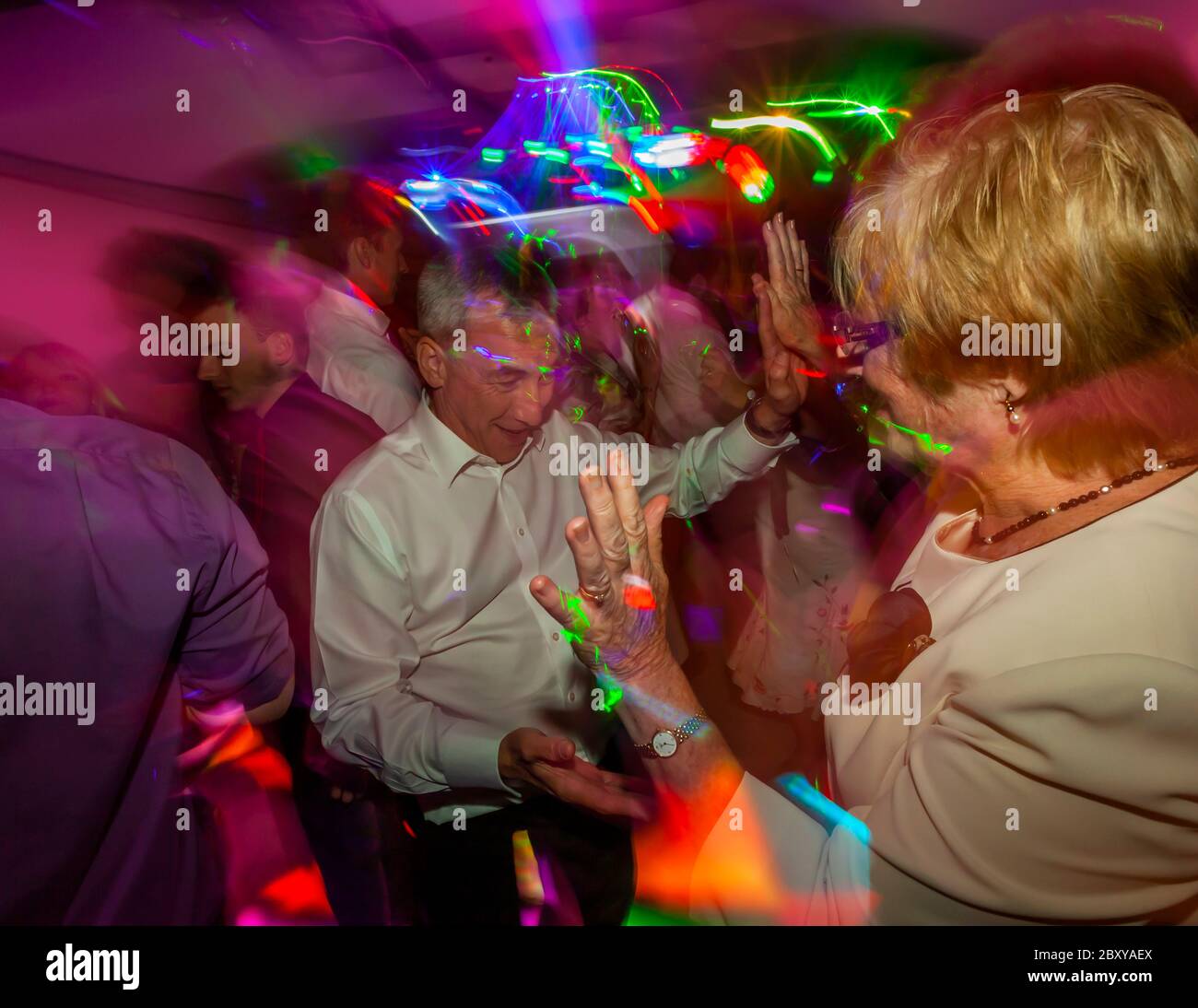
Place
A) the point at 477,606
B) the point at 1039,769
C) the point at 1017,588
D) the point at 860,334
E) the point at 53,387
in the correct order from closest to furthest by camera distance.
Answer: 1. the point at 1039,769
2. the point at 1017,588
3. the point at 860,334
4. the point at 53,387
5. the point at 477,606

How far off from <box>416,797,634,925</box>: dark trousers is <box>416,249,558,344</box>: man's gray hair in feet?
2.92

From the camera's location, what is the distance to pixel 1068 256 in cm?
90

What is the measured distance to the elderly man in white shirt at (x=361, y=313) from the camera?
4.64 feet

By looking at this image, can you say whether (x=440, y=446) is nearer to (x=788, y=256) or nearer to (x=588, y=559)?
(x=588, y=559)

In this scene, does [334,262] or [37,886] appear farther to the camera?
[334,262]

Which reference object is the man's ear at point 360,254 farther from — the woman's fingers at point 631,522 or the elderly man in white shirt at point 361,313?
the woman's fingers at point 631,522

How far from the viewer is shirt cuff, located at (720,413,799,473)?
1.47 m

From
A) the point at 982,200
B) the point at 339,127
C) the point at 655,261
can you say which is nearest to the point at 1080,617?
the point at 982,200

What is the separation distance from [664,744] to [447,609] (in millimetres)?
545

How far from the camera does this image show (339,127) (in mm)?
1514

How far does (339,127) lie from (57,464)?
84cm

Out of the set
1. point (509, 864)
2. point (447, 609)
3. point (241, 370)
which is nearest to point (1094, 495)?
point (447, 609)
